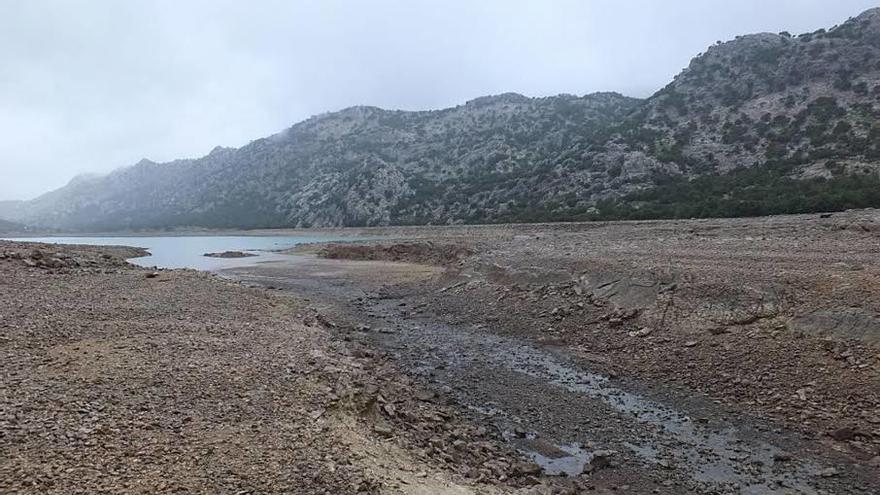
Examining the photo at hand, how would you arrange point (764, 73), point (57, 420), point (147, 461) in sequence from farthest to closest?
point (764, 73) → point (57, 420) → point (147, 461)

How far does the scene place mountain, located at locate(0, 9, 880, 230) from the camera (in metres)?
49.6

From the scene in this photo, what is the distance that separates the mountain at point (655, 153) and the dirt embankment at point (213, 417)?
36641 mm

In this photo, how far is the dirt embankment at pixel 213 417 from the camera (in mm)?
6170

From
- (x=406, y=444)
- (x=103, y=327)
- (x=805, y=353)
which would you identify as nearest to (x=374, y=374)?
(x=406, y=444)

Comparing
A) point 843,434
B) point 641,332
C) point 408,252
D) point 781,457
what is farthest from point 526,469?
point 408,252

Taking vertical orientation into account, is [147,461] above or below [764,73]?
below

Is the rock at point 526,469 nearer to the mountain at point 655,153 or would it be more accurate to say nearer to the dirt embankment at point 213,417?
the dirt embankment at point 213,417

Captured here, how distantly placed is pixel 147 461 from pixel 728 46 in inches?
3821

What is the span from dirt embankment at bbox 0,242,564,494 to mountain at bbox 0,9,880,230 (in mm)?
36641

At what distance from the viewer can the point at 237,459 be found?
6.62 meters

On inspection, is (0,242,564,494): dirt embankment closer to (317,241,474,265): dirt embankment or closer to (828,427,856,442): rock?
(828,427,856,442): rock

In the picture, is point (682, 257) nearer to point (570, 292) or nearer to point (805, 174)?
point (570, 292)

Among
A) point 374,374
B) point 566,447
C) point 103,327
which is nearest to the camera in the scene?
point 566,447

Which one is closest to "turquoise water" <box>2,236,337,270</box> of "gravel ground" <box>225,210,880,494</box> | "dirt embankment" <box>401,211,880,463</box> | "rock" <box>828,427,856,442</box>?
"gravel ground" <box>225,210,880,494</box>
